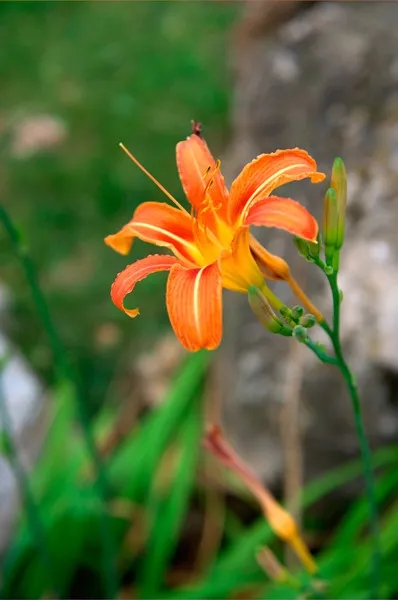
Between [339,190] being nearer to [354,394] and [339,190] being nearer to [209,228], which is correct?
[209,228]

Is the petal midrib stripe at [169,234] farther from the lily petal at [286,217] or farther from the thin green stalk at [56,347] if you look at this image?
the thin green stalk at [56,347]

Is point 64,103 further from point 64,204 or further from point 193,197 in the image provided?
point 193,197

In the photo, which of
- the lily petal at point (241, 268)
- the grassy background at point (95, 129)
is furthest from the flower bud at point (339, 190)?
the grassy background at point (95, 129)

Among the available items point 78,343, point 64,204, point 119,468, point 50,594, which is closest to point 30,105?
Result: point 64,204

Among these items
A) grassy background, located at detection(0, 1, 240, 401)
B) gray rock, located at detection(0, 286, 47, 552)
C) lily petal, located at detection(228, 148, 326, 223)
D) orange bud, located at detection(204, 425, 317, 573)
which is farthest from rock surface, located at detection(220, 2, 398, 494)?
grassy background, located at detection(0, 1, 240, 401)

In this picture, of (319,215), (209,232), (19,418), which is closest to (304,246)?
(209,232)

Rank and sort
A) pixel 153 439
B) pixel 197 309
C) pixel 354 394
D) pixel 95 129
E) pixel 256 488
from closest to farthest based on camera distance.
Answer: pixel 197 309
pixel 354 394
pixel 256 488
pixel 153 439
pixel 95 129

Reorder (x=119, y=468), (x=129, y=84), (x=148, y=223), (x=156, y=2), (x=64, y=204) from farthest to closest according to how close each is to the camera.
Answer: (x=156, y=2)
(x=129, y=84)
(x=64, y=204)
(x=119, y=468)
(x=148, y=223)

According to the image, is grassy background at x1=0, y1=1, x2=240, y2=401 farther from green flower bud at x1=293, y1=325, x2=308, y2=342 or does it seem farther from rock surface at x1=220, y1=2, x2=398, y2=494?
green flower bud at x1=293, y1=325, x2=308, y2=342
